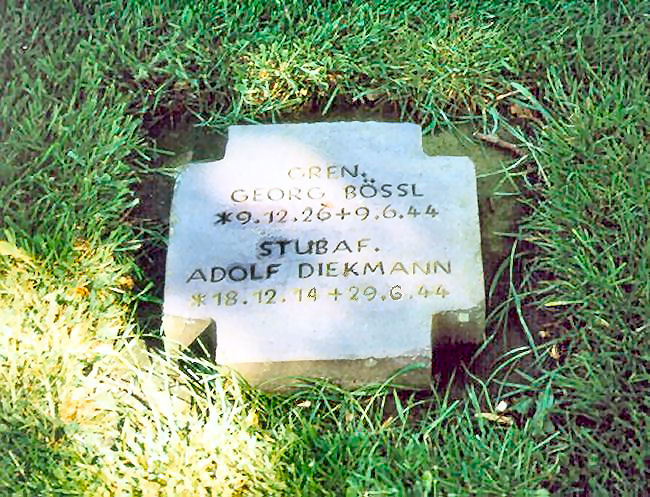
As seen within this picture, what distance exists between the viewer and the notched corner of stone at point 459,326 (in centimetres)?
229

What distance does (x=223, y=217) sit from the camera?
247cm

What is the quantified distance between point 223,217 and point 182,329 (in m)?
0.32

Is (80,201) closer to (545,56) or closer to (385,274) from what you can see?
(385,274)

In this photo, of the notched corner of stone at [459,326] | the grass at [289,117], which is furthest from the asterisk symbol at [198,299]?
the notched corner of stone at [459,326]

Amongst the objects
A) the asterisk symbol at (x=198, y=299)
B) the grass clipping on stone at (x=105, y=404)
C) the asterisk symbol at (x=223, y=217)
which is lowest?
the grass clipping on stone at (x=105, y=404)

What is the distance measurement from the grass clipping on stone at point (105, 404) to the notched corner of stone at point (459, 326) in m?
0.49

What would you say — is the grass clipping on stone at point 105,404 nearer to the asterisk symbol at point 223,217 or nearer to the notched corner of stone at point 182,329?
the notched corner of stone at point 182,329

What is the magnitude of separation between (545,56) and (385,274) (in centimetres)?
99

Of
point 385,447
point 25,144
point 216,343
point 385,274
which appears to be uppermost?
point 25,144

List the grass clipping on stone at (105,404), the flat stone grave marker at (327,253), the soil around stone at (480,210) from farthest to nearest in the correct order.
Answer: the soil around stone at (480,210), the flat stone grave marker at (327,253), the grass clipping on stone at (105,404)

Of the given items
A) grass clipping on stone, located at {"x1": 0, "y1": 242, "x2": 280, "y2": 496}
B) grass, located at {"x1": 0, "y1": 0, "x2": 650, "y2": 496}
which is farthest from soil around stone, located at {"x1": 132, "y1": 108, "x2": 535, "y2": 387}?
grass clipping on stone, located at {"x1": 0, "y1": 242, "x2": 280, "y2": 496}

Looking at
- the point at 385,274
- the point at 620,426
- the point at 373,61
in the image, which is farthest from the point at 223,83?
the point at 620,426

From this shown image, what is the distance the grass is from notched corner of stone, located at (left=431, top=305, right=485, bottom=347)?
4.0 inches

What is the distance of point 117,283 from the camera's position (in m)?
2.51
